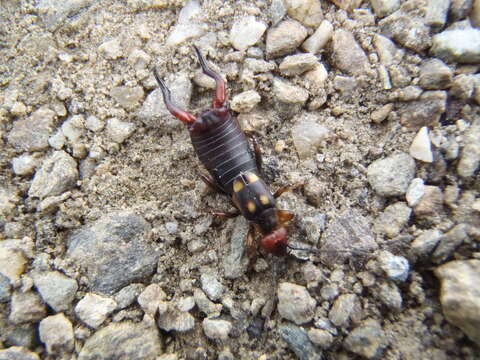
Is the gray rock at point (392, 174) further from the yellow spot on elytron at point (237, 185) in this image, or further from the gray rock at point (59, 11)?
the gray rock at point (59, 11)

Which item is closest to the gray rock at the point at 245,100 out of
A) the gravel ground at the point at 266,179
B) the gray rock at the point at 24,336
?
the gravel ground at the point at 266,179

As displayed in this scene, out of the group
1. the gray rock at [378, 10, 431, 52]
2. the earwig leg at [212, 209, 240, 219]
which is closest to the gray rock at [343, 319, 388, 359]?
the earwig leg at [212, 209, 240, 219]

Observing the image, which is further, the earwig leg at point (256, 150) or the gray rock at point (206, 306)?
the earwig leg at point (256, 150)

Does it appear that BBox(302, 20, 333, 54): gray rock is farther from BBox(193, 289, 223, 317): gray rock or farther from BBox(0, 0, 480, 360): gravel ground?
BBox(193, 289, 223, 317): gray rock

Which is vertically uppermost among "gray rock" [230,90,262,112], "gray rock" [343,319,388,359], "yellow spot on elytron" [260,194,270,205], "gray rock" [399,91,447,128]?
"gray rock" [230,90,262,112]

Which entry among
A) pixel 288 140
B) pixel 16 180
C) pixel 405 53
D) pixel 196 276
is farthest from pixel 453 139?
pixel 16 180

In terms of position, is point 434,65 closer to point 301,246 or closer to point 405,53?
point 405,53

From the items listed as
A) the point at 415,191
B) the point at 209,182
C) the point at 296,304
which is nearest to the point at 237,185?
the point at 209,182
